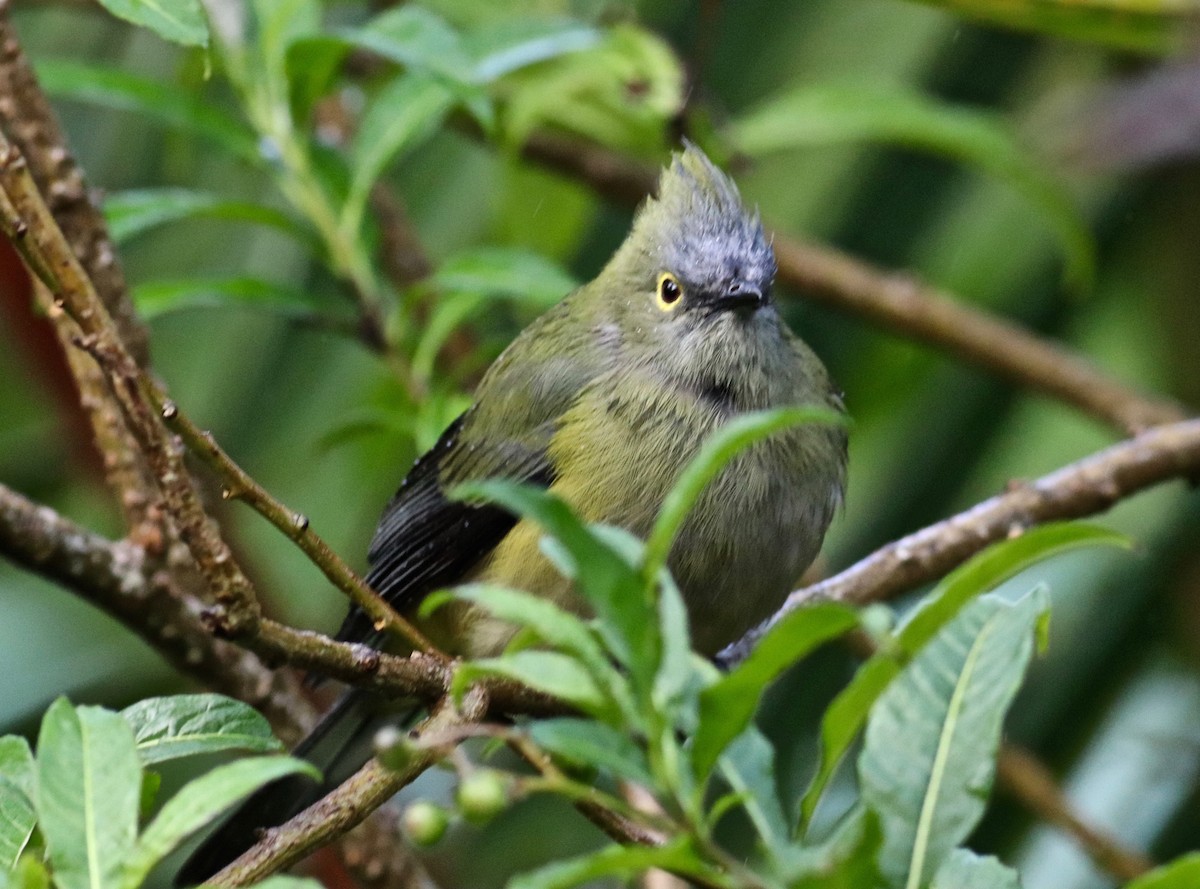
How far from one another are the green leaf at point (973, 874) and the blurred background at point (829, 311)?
195 centimetres

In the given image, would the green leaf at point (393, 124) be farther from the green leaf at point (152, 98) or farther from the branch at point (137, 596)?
the branch at point (137, 596)

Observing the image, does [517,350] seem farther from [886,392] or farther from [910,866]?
[910,866]

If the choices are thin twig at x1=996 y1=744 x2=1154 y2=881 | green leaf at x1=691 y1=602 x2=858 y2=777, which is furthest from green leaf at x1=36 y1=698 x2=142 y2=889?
thin twig at x1=996 y1=744 x2=1154 y2=881

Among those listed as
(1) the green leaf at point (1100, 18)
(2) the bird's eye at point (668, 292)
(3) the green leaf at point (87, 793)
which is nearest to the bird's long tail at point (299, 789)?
(2) the bird's eye at point (668, 292)

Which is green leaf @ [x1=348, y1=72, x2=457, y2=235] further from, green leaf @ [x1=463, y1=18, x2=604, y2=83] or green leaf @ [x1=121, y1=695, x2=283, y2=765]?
green leaf @ [x1=121, y1=695, x2=283, y2=765]

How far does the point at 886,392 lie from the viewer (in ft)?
16.0

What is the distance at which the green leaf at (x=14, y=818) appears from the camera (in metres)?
1.71

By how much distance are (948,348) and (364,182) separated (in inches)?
72.2

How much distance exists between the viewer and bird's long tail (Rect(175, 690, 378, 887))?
299cm

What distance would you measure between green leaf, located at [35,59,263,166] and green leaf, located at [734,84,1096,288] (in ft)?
4.64

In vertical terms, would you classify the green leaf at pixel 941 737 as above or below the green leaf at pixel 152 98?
below

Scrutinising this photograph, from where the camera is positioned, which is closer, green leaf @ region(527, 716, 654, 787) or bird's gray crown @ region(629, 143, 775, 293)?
green leaf @ region(527, 716, 654, 787)

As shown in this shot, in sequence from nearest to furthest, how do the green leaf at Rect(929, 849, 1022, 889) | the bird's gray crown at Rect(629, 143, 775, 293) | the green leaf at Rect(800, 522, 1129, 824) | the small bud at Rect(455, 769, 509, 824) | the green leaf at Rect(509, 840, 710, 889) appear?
the green leaf at Rect(509, 840, 710, 889) < the small bud at Rect(455, 769, 509, 824) < the green leaf at Rect(800, 522, 1129, 824) < the green leaf at Rect(929, 849, 1022, 889) < the bird's gray crown at Rect(629, 143, 775, 293)

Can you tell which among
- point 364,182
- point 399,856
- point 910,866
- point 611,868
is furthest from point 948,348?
point 611,868
